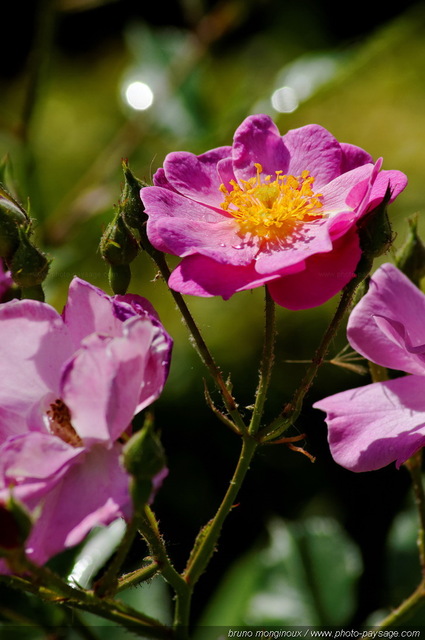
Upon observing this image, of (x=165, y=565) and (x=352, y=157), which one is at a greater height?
(x=352, y=157)

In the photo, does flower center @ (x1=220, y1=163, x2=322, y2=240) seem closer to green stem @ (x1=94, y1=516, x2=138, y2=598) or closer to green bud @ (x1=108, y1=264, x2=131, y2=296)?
green bud @ (x1=108, y1=264, x2=131, y2=296)

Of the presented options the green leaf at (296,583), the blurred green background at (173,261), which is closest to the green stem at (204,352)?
the blurred green background at (173,261)

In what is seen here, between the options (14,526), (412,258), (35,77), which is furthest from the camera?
(35,77)

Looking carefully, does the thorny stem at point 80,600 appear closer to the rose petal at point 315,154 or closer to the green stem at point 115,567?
the green stem at point 115,567

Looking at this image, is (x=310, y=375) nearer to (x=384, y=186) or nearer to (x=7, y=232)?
(x=384, y=186)

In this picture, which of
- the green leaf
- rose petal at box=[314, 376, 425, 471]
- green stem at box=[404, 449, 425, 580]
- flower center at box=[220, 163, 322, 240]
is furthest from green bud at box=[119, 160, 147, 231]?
the green leaf

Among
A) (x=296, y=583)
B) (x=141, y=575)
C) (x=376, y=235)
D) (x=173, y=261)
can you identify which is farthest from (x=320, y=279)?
(x=173, y=261)

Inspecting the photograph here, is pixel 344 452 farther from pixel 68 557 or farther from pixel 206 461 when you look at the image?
pixel 206 461
